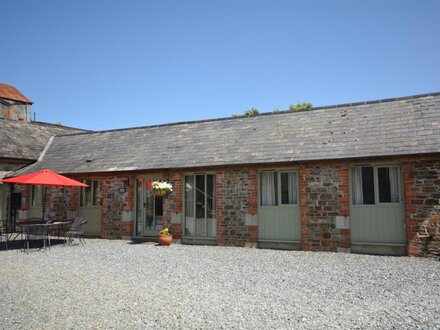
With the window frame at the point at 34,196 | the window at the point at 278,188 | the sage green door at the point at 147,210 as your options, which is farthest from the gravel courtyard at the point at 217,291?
the window frame at the point at 34,196

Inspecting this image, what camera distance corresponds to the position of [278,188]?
12055 mm

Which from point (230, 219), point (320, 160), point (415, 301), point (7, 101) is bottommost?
point (415, 301)

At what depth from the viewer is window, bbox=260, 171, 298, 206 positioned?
11.9 metres

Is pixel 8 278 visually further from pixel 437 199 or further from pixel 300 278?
pixel 437 199

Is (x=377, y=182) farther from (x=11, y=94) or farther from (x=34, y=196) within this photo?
(x=11, y=94)

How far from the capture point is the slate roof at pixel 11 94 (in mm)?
39062

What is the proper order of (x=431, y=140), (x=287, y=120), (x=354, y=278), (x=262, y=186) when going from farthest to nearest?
1. (x=287, y=120)
2. (x=262, y=186)
3. (x=431, y=140)
4. (x=354, y=278)

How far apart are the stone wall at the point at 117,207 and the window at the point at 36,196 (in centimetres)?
385

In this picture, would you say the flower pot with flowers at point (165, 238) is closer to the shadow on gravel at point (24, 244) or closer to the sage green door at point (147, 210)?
the sage green door at point (147, 210)

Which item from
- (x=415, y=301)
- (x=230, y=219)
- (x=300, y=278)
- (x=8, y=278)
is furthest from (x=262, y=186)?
(x=8, y=278)

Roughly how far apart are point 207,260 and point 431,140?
715cm

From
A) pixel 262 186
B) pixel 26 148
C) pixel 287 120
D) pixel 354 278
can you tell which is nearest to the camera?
pixel 354 278

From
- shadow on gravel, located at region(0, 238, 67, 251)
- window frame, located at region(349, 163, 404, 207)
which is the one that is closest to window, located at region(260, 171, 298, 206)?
window frame, located at region(349, 163, 404, 207)

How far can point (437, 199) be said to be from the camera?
9.95m
